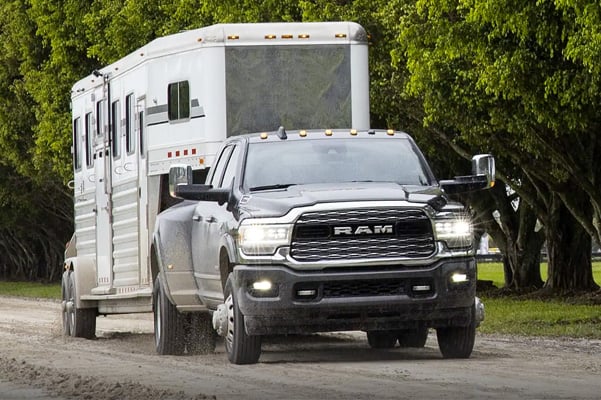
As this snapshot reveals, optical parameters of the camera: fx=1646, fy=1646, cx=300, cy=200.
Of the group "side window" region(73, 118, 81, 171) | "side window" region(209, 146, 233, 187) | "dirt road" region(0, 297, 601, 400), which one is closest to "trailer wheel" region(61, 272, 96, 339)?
"side window" region(73, 118, 81, 171)

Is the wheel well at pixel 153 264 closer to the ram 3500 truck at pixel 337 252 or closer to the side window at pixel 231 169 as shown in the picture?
the side window at pixel 231 169

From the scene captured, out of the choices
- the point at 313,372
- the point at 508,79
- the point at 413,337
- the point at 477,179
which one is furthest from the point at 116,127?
the point at 313,372

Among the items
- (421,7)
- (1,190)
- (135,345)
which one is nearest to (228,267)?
(135,345)

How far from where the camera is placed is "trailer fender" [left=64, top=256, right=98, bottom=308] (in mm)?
22297

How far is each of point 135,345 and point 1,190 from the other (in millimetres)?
42754

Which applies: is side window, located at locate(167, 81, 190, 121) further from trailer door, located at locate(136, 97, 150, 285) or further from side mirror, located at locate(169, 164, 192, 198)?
side mirror, located at locate(169, 164, 192, 198)

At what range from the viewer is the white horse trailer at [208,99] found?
18.7 metres

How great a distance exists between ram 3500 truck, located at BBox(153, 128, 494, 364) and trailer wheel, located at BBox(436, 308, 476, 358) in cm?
1

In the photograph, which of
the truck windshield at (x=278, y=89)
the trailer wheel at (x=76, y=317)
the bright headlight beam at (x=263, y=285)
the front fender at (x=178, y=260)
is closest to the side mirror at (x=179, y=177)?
the front fender at (x=178, y=260)

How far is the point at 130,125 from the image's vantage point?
20.5 m

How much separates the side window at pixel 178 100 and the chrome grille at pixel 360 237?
194 inches

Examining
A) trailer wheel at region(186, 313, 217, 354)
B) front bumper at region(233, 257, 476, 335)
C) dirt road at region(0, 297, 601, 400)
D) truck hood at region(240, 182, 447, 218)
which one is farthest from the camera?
trailer wheel at region(186, 313, 217, 354)

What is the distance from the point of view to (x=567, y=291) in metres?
37.4

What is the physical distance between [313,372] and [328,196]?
5.27ft
